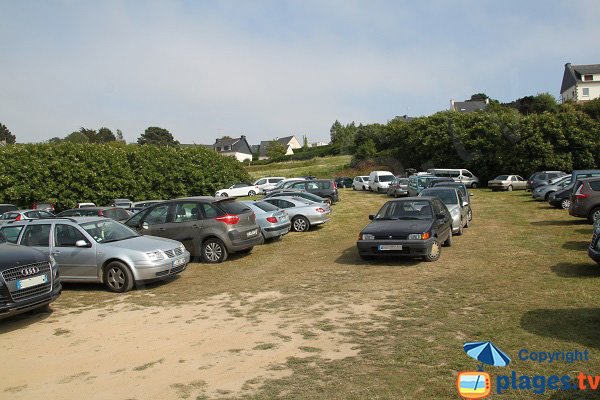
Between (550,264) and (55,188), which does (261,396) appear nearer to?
(550,264)

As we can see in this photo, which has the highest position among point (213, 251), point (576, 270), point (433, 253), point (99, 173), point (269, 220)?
point (99, 173)

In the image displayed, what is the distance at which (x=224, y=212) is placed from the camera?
41.4 feet

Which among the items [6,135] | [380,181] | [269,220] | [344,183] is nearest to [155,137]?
[6,135]

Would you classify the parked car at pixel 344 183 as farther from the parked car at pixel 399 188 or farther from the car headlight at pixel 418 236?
the car headlight at pixel 418 236

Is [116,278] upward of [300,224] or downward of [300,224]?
upward

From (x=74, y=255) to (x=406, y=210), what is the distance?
7.59 metres

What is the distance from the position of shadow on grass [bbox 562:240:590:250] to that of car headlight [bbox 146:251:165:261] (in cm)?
973

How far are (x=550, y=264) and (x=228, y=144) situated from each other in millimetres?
104314

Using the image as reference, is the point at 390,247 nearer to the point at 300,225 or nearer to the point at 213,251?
the point at 213,251

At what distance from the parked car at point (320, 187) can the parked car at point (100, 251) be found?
19.8m

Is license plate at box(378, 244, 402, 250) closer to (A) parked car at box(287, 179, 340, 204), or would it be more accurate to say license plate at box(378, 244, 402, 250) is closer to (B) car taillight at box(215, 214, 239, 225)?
(B) car taillight at box(215, 214, 239, 225)

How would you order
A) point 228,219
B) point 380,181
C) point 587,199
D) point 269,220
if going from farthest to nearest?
1. point 380,181
2. point 587,199
3. point 269,220
4. point 228,219

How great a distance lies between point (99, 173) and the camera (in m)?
37.1

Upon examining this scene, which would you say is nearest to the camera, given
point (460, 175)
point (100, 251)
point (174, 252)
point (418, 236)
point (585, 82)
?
point (100, 251)
